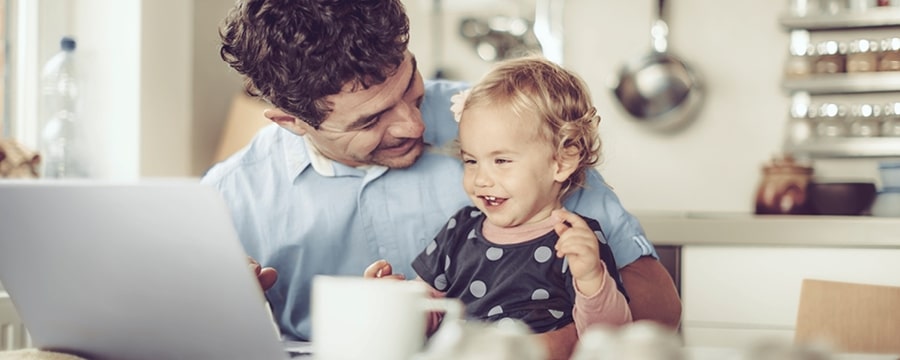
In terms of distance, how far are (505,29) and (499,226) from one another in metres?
1.68

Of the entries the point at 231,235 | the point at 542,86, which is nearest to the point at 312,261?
the point at 542,86

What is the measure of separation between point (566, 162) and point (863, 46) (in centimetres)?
168

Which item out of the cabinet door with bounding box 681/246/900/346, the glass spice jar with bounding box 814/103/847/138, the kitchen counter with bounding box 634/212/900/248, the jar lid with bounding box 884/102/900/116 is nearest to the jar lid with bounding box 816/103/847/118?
the glass spice jar with bounding box 814/103/847/138

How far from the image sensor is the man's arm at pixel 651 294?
138 centimetres

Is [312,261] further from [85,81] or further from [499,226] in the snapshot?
[85,81]

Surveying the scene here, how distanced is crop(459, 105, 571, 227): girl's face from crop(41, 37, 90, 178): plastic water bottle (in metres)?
1.33

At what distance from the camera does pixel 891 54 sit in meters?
2.79

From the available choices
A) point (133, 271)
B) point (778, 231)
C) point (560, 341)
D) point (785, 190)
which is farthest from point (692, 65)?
point (133, 271)

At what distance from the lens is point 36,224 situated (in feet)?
3.05

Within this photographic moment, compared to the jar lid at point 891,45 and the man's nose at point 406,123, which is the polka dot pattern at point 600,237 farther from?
the jar lid at point 891,45

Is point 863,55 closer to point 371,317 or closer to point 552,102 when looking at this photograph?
point 552,102

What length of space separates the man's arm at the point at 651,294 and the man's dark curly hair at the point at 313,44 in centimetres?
43

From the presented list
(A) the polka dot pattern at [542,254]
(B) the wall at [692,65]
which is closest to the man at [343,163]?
(A) the polka dot pattern at [542,254]

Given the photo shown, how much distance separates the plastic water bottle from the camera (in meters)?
2.46
